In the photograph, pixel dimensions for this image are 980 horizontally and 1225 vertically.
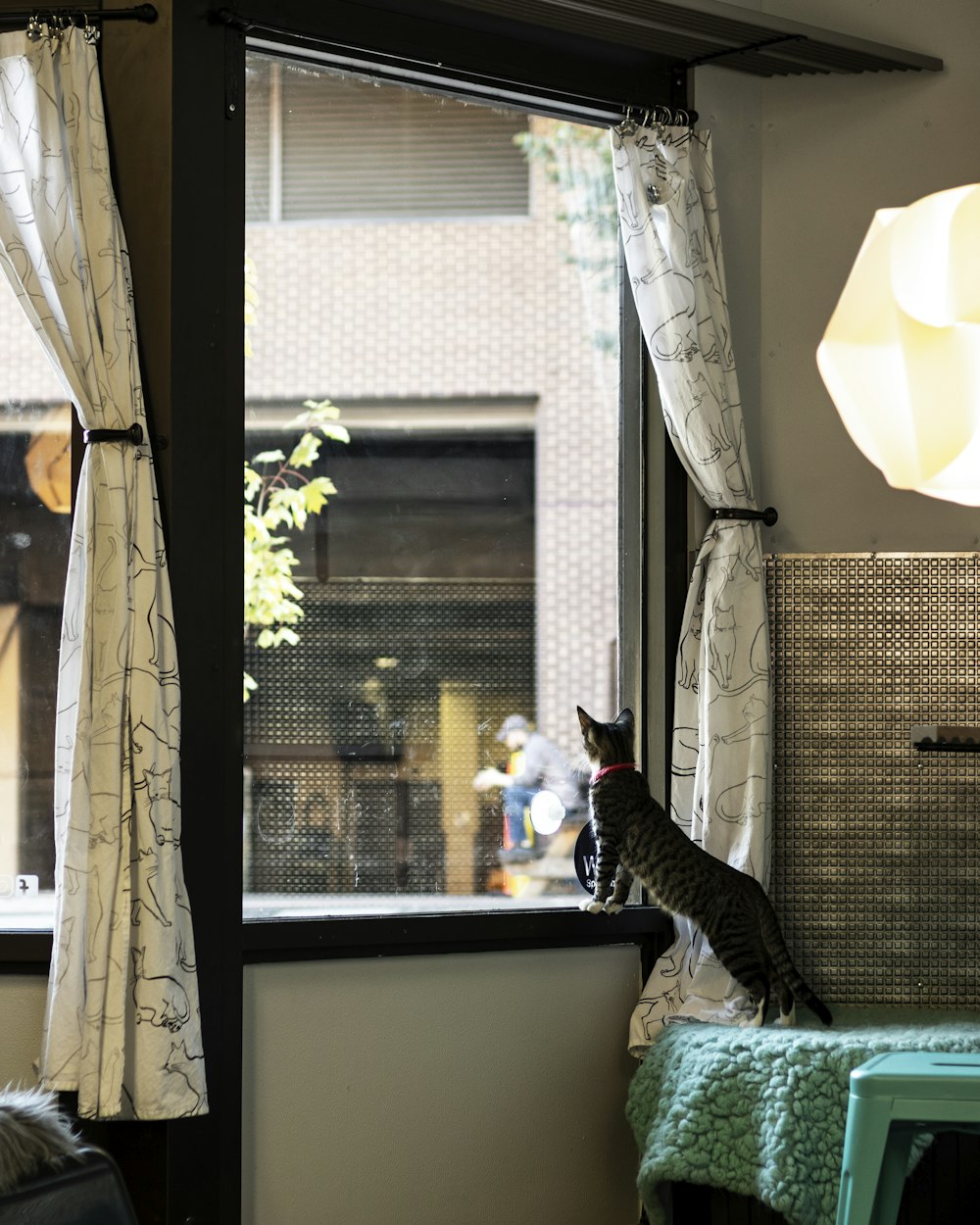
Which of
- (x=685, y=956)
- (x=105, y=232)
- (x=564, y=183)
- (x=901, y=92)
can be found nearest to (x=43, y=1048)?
(x=685, y=956)

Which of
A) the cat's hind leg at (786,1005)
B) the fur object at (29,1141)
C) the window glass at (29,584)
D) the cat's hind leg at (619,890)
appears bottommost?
the cat's hind leg at (786,1005)

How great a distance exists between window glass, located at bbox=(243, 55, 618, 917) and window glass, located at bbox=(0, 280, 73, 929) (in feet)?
1.26

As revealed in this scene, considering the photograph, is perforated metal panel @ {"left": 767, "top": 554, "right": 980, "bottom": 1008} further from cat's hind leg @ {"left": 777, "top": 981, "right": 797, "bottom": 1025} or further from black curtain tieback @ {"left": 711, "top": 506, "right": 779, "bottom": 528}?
cat's hind leg @ {"left": 777, "top": 981, "right": 797, "bottom": 1025}

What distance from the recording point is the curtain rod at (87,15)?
2.41 metres

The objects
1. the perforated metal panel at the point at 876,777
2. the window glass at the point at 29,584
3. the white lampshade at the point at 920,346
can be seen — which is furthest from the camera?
the perforated metal panel at the point at 876,777

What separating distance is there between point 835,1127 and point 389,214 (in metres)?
2.02

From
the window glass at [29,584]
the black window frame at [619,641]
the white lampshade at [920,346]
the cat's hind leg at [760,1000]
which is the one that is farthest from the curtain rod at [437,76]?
the cat's hind leg at [760,1000]

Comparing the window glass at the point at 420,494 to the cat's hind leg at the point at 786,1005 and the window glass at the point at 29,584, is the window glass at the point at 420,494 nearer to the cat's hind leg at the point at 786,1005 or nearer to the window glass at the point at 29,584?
the window glass at the point at 29,584

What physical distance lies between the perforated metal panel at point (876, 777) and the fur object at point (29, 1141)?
1658 millimetres

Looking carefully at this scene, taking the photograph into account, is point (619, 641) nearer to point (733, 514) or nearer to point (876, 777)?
point (733, 514)

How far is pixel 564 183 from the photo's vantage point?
Answer: 2.89 meters

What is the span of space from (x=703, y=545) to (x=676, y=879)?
742 mm

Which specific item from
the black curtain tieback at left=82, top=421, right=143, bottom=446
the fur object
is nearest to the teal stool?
the fur object

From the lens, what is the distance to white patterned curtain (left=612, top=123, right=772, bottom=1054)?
2.70m
